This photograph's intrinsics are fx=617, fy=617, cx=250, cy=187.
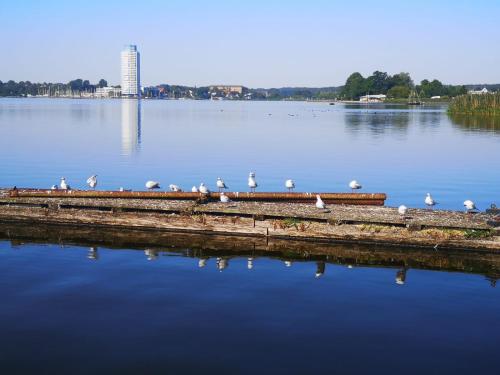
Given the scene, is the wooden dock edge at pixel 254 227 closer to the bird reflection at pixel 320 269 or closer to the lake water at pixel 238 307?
the lake water at pixel 238 307

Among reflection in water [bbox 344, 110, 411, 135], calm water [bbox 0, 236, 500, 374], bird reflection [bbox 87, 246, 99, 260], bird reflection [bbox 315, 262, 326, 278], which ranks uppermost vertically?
reflection in water [bbox 344, 110, 411, 135]

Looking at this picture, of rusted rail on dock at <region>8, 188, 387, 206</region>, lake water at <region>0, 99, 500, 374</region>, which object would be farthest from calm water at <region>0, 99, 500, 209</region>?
lake water at <region>0, 99, 500, 374</region>

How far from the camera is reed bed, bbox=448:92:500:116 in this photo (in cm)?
10883

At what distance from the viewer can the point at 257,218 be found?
71.3ft

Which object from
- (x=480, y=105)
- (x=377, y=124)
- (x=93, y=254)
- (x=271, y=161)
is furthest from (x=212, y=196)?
(x=480, y=105)

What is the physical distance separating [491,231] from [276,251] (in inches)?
272

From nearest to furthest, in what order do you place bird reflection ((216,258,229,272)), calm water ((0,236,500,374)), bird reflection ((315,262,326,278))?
calm water ((0,236,500,374)), bird reflection ((315,262,326,278)), bird reflection ((216,258,229,272))

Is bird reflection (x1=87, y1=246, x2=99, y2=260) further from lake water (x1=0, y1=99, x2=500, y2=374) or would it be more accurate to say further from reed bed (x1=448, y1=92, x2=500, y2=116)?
reed bed (x1=448, y1=92, x2=500, y2=116)

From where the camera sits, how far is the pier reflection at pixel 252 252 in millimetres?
19125

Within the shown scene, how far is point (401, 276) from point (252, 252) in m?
5.00

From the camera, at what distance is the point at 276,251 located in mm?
20688

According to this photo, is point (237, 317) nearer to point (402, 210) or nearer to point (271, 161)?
point (402, 210)

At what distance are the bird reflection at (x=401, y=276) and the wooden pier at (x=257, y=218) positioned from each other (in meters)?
1.74

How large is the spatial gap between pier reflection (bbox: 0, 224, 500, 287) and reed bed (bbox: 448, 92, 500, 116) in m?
96.0
